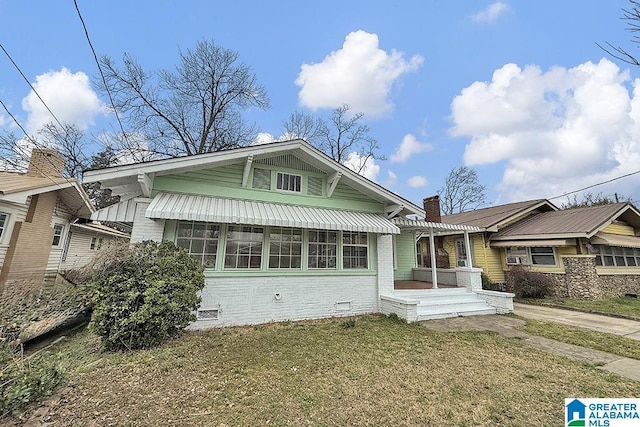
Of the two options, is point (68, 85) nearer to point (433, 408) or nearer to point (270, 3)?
point (270, 3)

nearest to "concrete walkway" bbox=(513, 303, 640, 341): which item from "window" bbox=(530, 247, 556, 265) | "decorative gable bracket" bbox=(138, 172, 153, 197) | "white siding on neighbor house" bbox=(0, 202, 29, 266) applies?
"window" bbox=(530, 247, 556, 265)

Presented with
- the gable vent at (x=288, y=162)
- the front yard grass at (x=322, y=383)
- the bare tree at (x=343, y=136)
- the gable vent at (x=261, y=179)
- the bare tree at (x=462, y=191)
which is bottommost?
the front yard grass at (x=322, y=383)

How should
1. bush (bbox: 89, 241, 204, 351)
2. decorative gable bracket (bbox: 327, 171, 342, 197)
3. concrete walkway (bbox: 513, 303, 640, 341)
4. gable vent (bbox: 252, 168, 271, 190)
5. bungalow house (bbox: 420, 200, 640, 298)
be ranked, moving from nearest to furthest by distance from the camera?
bush (bbox: 89, 241, 204, 351) < concrete walkway (bbox: 513, 303, 640, 341) < gable vent (bbox: 252, 168, 271, 190) < decorative gable bracket (bbox: 327, 171, 342, 197) < bungalow house (bbox: 420, 200, 640, 298)

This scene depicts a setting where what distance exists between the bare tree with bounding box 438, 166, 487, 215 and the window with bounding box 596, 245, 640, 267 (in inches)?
722

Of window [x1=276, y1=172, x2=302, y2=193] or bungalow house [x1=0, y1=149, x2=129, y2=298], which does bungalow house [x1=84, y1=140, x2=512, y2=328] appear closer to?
window [x1=276, y1=172, x2=302, y2=193]

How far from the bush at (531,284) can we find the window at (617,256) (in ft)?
11.0

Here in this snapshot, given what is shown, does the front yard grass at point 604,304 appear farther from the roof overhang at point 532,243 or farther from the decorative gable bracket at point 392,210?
the decorative gable bracket at point 392,210

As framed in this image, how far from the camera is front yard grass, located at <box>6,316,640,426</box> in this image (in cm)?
353

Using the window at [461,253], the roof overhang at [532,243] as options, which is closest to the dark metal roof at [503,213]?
the roof overhang at [532,243]

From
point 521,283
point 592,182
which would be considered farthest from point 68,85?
point 592,182

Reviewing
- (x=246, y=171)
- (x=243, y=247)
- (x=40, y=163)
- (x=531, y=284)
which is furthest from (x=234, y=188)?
(x=531, y=284)

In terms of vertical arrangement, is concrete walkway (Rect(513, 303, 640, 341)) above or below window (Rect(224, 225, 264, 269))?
below

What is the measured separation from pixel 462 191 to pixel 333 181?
30803 millimetres

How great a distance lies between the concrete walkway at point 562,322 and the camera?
17.8ft
